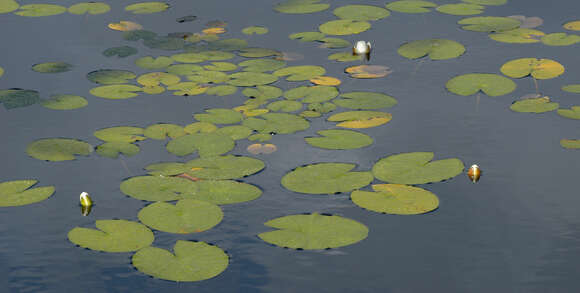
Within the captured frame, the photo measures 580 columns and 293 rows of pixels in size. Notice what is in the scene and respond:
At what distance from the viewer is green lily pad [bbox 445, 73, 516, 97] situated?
6621 millimetres

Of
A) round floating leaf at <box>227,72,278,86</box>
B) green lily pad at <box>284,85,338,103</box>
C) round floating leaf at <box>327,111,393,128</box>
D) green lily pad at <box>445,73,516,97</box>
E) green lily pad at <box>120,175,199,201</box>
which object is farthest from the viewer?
round floating leaf at <box>227,72,278,86</box>

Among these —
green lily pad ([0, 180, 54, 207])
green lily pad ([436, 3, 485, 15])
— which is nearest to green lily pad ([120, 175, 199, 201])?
green lily pad ([0, 180, 54, 207])

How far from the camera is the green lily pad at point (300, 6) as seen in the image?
864 centimetres

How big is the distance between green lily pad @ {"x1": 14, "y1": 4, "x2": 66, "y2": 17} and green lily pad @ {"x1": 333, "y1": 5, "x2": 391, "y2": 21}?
10.2ft

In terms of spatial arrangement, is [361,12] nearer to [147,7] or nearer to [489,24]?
[489,24]

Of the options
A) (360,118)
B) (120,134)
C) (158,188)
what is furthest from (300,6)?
(158,188)

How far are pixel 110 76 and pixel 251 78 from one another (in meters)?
1.30

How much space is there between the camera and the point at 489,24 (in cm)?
809

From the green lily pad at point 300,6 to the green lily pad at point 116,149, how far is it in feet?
11.1

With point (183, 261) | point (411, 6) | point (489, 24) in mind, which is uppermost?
point (411, 6)

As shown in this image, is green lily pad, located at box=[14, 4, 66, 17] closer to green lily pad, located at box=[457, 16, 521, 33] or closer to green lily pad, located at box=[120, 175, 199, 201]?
green lily pad, located at box=[120, 175, 199, 201]

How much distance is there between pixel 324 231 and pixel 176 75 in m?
2.94

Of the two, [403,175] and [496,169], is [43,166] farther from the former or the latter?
[496,169]

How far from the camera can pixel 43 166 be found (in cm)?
562
